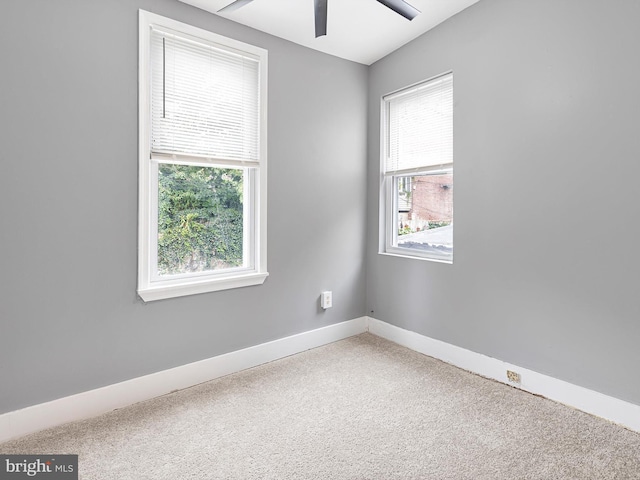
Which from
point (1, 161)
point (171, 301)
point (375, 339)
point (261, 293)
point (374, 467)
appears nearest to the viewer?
point (374, 467)

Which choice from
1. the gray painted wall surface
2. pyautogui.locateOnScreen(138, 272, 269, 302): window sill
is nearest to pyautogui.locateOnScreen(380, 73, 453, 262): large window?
the gray painted wall surface

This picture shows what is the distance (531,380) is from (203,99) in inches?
113

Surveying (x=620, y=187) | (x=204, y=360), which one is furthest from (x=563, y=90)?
(x=204, y=360)

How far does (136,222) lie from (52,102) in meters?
0.76

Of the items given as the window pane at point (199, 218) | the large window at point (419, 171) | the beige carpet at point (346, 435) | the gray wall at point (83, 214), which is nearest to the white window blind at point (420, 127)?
the large window at point (419, 171)

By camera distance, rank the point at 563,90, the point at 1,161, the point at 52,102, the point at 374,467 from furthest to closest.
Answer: the point at 563,90
the point at 52,102
the point at 1,161
the point at 374,467

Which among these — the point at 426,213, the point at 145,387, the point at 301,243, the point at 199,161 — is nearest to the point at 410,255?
the point at 426,213

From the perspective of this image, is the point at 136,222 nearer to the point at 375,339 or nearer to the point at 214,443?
the point at 214,443

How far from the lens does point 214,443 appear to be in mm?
1898

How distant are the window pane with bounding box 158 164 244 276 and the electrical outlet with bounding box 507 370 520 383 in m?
2.07

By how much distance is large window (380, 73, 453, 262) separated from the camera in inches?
117

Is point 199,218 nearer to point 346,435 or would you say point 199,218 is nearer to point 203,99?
point 203,99

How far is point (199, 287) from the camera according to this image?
2.53m

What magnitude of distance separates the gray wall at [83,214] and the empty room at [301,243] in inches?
0.5
